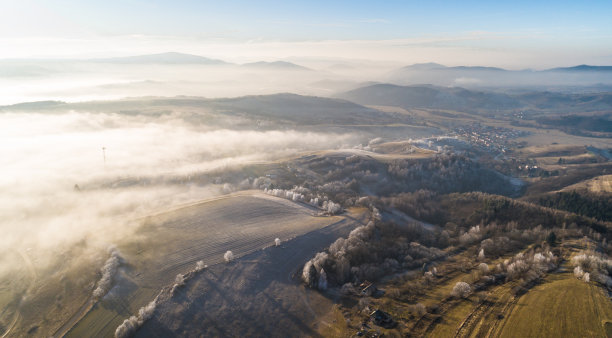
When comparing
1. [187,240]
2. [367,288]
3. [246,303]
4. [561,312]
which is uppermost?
[561,312]

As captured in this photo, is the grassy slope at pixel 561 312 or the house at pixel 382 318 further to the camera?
the house at pixel 382 318

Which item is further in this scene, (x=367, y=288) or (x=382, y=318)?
(x=367, y=288)

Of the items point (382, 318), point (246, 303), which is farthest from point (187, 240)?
point (382, 318)

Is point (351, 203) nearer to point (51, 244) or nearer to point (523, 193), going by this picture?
point (51, 244)

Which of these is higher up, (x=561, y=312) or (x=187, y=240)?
(x=561, y=312)

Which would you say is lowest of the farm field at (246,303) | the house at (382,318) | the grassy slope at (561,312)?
the farm field at (246,303)

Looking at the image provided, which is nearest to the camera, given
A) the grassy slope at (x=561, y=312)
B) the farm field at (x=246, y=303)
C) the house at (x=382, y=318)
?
the grassy slope at (x=561, y=312)

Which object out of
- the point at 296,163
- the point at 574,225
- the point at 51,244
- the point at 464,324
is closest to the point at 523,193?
the point at 574,225

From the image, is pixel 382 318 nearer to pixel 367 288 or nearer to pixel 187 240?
pixel 367 288

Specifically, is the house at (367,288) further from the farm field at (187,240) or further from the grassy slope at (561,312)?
the farm field at (187,240)

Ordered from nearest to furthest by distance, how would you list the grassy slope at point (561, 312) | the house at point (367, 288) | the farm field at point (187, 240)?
the grassy slope at point (561, 312), the farm field at point (187, 240), the house at point (367, 288)

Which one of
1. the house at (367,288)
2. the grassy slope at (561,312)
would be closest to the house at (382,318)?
the house at (367,288)
